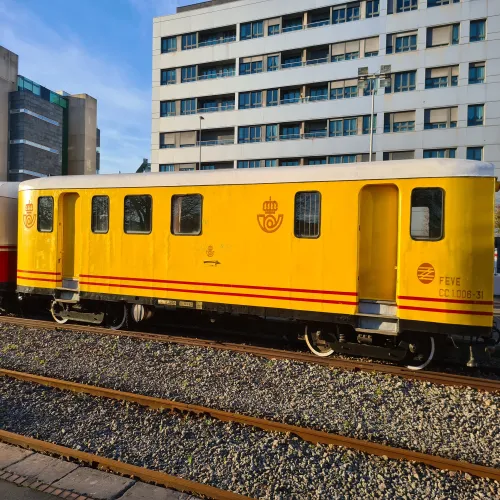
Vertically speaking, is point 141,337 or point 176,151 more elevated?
point 176,151

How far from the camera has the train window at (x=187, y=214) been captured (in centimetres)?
886

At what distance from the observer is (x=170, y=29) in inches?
1918

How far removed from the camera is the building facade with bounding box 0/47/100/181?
68500 millimetres

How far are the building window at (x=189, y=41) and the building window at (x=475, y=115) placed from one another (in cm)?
2898

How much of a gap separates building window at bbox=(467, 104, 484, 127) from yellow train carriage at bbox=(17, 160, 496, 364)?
34658 mm

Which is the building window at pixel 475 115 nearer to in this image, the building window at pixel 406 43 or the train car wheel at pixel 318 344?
the building window at pixel 406 43

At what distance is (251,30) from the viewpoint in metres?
45.0

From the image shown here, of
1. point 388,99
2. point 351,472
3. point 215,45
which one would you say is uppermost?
point 215,45

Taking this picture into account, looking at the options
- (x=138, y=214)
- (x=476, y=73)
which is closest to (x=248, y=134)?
(x=476, y=73)

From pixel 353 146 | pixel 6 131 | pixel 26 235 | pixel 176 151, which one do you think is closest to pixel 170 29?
pixel 176 151

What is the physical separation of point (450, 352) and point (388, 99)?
1424 inches

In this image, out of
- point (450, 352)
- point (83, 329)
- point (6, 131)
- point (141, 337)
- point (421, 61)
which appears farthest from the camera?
point (6, 131)

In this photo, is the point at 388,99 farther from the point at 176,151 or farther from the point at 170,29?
the point at 170,29

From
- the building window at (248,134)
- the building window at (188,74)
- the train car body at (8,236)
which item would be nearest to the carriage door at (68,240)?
the train car body at (8,236)
